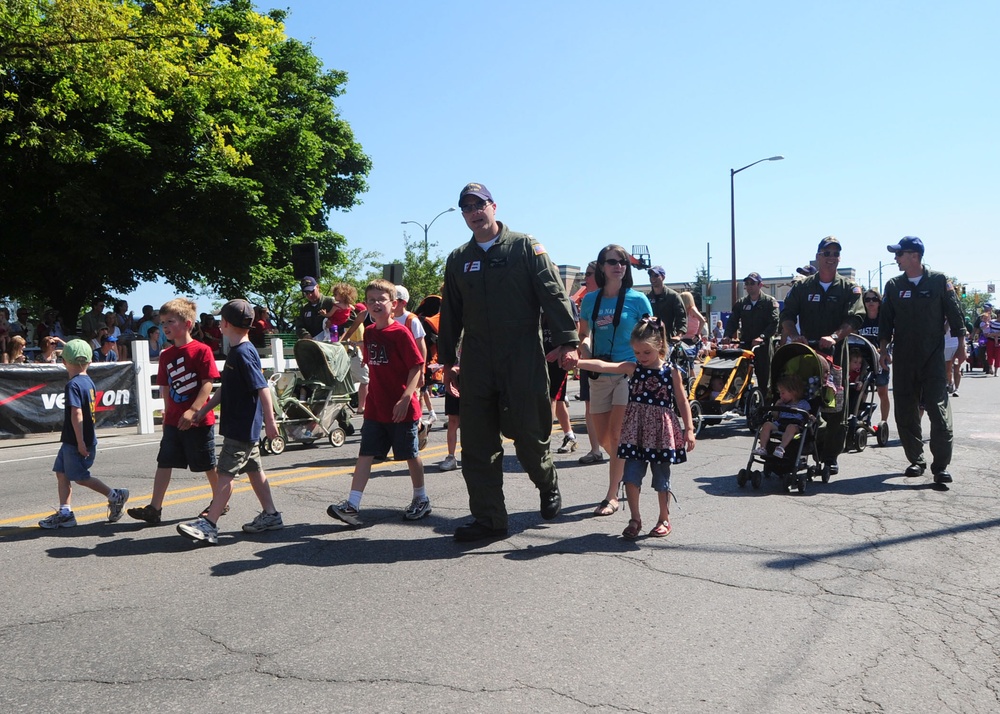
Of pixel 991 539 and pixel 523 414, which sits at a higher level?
pixel 523 414

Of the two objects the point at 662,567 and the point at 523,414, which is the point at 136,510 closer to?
the point at 523,414

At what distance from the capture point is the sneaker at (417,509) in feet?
20.9

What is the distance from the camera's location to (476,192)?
5.66 m

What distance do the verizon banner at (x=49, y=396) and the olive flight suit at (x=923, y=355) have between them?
1113 cm

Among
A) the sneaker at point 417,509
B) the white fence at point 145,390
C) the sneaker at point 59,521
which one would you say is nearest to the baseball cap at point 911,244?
the sneaker at point 417,509

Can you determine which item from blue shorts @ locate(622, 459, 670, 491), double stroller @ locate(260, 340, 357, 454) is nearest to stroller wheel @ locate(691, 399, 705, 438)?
double stroller @ locate(260, 340, 357, 454)

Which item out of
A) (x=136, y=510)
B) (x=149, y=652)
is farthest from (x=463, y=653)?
(x=136, y=510)

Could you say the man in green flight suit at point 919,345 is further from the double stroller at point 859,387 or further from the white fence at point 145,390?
the white fence at point 145,390

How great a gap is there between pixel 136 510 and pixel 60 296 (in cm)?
2329

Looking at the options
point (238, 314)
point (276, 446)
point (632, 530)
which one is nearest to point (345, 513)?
point (238, 314)

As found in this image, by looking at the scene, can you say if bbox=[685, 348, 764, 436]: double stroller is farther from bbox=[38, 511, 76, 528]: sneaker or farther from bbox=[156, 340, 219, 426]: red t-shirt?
bbox=[38, 511, 76, 528]: sneaker

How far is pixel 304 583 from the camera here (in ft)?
15.8

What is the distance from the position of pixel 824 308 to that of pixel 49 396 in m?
11.1

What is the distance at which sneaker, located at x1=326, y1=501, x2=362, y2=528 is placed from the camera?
602cm
